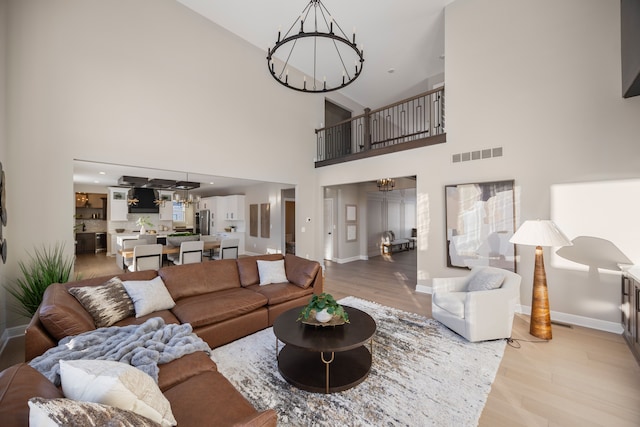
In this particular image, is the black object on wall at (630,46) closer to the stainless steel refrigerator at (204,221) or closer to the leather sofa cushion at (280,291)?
the leather sofa cushion at (280,291)

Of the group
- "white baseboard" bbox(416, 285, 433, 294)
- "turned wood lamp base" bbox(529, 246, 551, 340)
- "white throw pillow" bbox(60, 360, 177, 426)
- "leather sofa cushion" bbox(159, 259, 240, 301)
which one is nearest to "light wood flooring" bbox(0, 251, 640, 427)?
"turned wood lamp base" bbox(529, 246, 551, 340)

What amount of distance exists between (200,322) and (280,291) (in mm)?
1090

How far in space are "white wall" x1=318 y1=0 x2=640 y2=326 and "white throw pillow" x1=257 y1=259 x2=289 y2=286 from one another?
2.79 m

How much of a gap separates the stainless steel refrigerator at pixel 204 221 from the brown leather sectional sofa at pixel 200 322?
405 cm

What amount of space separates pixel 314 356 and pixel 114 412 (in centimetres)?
190

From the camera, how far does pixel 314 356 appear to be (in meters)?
2.51

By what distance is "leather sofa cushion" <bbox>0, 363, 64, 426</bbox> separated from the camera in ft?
2.77

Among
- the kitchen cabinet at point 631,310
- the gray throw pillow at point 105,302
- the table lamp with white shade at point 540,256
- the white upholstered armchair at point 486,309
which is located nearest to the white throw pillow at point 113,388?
the gray throw pillow at point 105,302

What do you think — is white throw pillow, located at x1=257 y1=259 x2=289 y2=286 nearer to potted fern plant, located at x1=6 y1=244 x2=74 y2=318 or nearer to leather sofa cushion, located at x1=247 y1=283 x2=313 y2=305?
leather sofa cushion, located at x1=247 y1=283 x2=313 y2=305

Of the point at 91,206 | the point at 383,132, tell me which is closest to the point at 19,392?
the point at 91,206

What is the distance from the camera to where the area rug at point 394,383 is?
1865mm

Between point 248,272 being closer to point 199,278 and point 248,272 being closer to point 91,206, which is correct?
point 199,278

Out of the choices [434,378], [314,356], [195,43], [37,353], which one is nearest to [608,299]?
[434,378]

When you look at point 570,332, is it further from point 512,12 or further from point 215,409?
point 512,12
